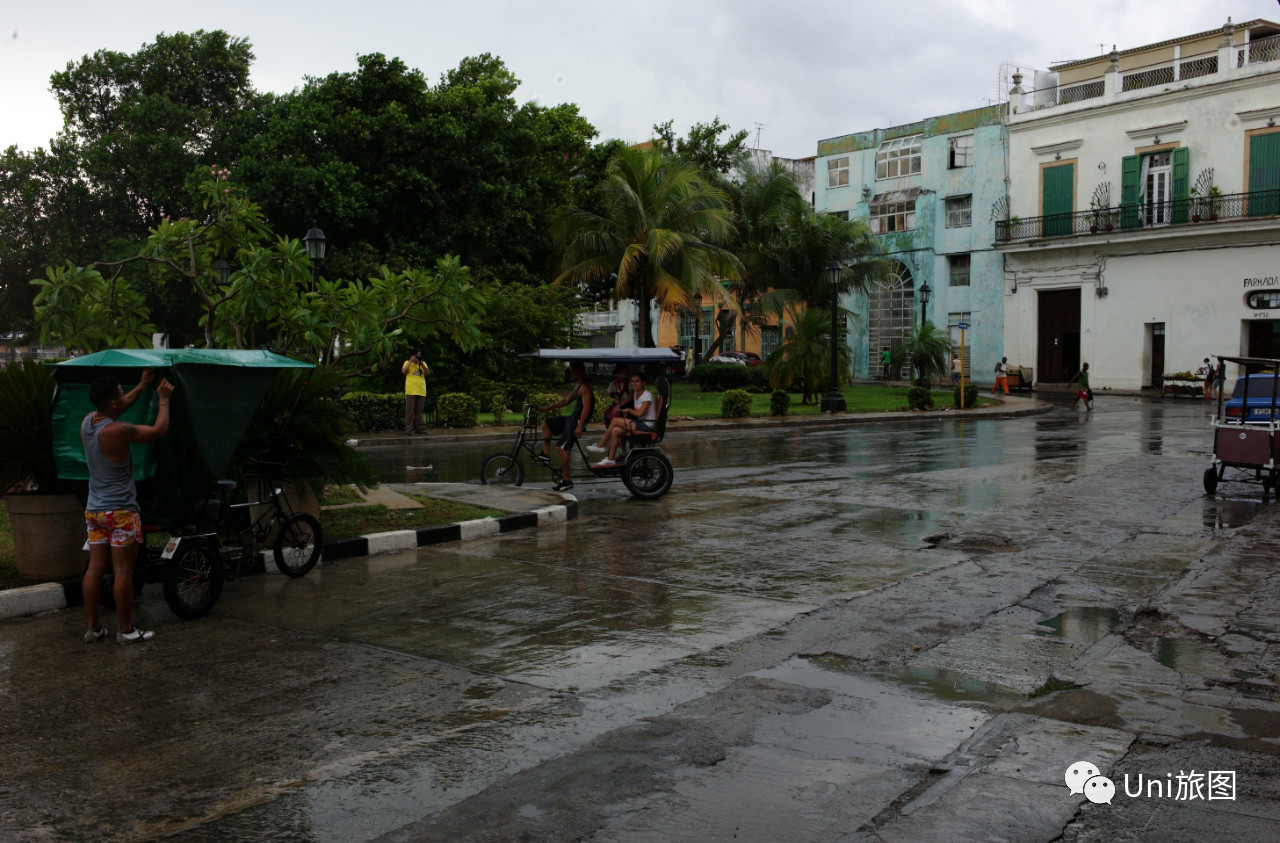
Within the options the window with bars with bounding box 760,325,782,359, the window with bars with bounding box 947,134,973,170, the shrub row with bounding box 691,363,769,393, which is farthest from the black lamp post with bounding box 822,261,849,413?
the window with bars with bounding box 760,325,782,359

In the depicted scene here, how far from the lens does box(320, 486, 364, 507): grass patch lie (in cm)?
1110

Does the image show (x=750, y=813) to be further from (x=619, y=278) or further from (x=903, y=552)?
(x=619, y=278)

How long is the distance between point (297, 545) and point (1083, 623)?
19.5ft

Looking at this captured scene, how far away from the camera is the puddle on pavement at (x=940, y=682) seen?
5.34 m

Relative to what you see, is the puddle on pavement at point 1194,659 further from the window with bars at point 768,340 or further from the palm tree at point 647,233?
the window with bars at point 768,340

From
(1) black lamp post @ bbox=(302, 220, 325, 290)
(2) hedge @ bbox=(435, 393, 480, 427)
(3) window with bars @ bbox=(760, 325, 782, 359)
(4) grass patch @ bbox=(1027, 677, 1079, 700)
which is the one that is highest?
(1) black lamp post @ bbox=(302, 220, 325, 290)

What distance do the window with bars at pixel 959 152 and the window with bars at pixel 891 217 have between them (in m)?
2.65

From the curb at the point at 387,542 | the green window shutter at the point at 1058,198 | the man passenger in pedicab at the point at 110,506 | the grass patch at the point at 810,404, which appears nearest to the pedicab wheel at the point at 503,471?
the curb at the point at 387,542

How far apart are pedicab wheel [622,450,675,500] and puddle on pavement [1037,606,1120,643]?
6.36 metres

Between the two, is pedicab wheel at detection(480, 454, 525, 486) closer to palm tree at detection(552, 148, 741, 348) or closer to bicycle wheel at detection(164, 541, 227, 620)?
bicycle wheel at detection(164, 541, 227, 620)

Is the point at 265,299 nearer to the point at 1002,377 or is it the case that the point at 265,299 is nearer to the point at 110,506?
the point at 110,506

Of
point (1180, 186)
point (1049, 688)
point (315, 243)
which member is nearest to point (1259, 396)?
point (1049, 688)

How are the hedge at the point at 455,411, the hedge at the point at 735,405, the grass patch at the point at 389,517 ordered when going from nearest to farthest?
the grass patch at the point at 389,517 < the hedge at the point at 455,411 < the hedge at the point at 735,405

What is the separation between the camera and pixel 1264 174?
121 feet
